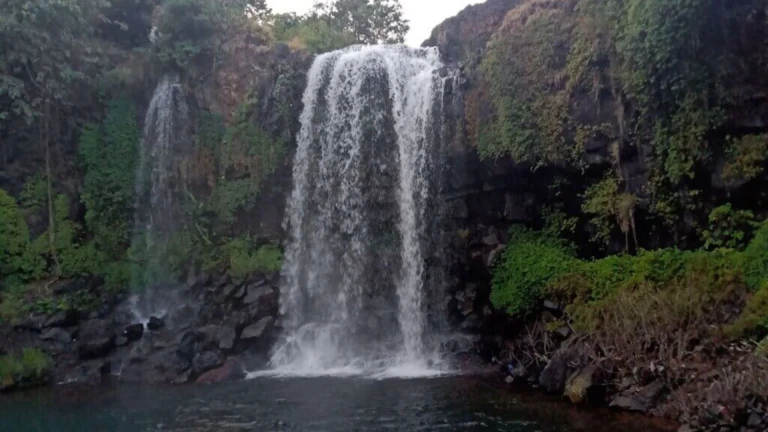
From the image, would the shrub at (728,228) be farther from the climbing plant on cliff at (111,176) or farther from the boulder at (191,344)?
the climbing plant on cliff at (111,176)

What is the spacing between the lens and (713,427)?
30.3ft

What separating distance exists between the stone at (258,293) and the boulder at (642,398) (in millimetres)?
10052

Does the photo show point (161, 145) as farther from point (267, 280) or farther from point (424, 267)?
point (424, 267)

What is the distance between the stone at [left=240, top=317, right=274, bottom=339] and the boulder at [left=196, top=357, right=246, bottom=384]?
841 millimetres

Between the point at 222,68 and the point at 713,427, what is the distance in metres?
18.6

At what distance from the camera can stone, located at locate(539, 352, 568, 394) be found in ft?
42.4

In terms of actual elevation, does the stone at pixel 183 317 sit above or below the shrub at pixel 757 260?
below

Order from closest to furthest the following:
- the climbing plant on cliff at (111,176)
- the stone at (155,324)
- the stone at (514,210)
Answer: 1. the stone at (514,210)
2. the stone at (155,324)
3. the climbing plant on cliff at (111,176)

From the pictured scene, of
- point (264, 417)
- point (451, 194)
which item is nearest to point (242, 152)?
point (451, 194)

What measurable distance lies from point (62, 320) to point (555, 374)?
41.8 feet

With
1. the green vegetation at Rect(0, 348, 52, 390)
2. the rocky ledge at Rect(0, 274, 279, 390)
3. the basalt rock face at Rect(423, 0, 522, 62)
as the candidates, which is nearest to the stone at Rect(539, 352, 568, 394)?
the rocky ledge at Rect(0, 274, 279, 390)

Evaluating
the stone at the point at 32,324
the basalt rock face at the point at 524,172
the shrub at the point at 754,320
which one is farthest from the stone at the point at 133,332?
the shrub at the point at 754,320

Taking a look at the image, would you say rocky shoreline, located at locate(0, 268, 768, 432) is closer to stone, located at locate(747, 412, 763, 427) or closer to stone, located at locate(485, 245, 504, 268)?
stone, located at locate(485, 245, 504, 268)

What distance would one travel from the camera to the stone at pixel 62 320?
1800cm
